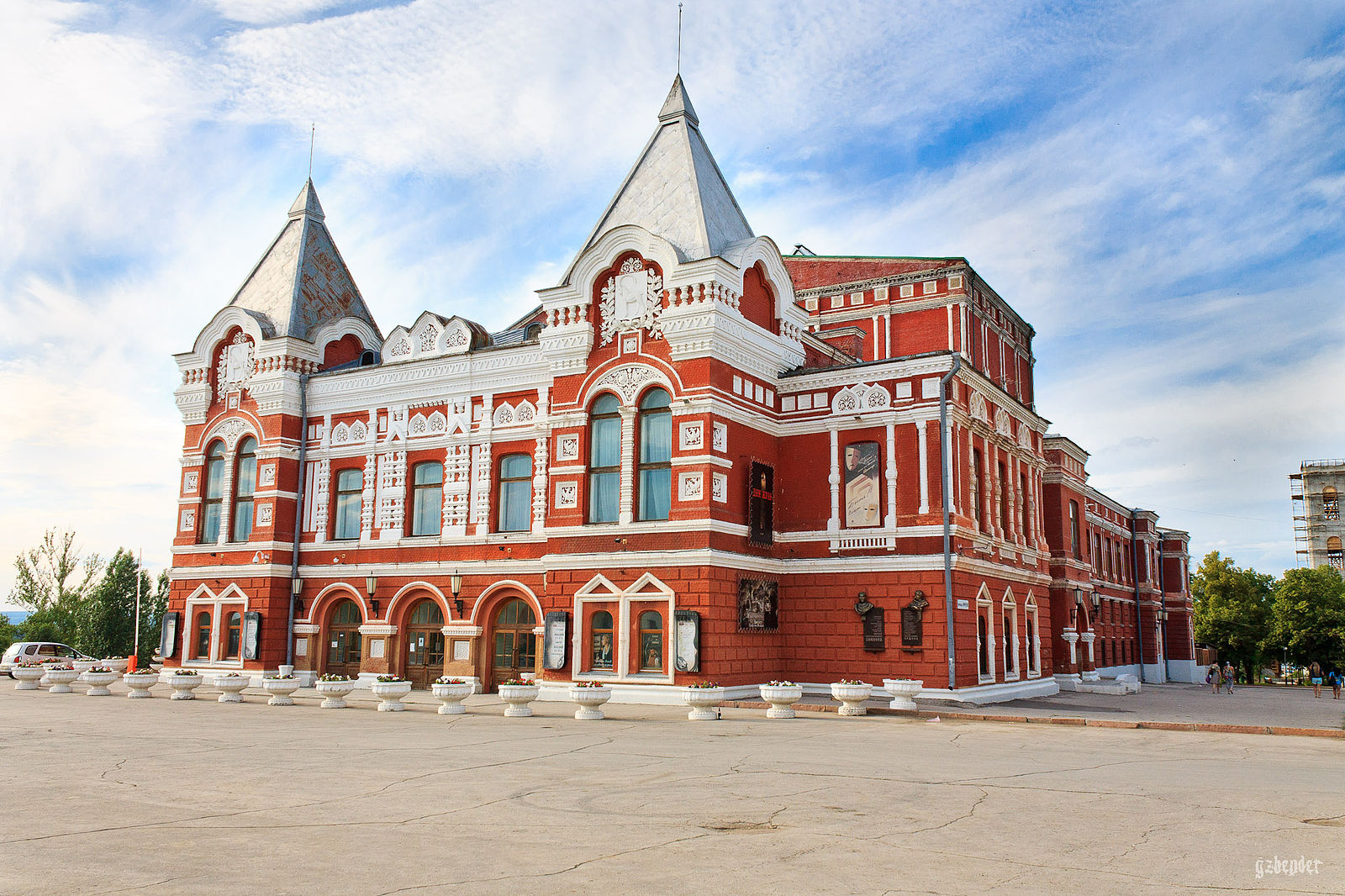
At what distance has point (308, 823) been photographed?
9.59 metres

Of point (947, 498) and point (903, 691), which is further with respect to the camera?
point (947, 498)

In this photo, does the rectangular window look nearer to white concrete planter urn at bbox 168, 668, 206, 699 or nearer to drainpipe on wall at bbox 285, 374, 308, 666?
drainpipe on wall at bbox 285, 374, 308, 666

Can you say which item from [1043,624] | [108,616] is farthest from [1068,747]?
[108,616]

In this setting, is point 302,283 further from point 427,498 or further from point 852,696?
point 852,696

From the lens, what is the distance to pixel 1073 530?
130ft

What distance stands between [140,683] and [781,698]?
55.5 ft

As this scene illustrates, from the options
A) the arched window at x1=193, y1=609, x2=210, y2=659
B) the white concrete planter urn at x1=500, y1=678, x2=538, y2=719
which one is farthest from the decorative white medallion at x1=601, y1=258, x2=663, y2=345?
the arched window at x1=193, y1=609, x2=210, y2=659

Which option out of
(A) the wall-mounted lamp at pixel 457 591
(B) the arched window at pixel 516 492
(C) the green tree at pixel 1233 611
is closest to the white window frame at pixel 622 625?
(B) the arched window at pixel 516 492

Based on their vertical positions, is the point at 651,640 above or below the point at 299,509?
below

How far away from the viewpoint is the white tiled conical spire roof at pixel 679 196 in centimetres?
2766

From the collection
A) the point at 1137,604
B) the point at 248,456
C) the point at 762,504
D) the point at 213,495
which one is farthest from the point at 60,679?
the point at 1137,604

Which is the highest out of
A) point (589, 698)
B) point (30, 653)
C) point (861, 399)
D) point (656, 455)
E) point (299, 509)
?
point (861, 399)

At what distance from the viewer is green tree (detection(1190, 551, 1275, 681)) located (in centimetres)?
6681

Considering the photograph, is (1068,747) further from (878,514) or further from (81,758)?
(81,758)
